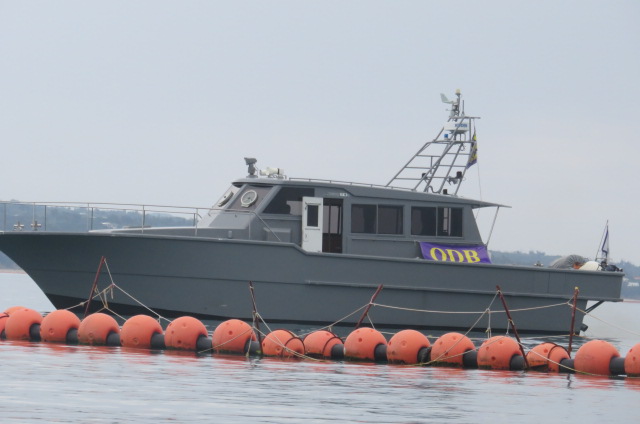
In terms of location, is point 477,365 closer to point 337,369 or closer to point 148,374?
point 337,369

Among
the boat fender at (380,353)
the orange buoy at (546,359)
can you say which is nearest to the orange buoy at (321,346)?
the boat fender at (380,353)

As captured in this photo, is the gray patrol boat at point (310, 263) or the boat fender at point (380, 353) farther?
the gray patrol boat at point (310, 263)

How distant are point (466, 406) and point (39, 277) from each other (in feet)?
38.7

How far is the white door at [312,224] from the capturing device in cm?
2256

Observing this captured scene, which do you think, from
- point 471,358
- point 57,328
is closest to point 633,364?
point 471,358

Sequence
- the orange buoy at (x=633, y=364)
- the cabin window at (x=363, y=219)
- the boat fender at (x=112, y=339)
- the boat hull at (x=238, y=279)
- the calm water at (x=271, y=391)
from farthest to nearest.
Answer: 1. the cabin window at (x=363, y=219)
2. the boat hull at (x=238, y=279)
3. the boat fender at (x=112, y=339)
4. the orange buoy at (x=633, y=364)
5. the calm water at (x=271, y=391)

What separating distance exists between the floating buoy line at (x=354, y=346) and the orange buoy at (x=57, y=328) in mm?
15

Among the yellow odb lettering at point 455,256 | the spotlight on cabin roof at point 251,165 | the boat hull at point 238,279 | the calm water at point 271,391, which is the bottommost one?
the calm water at point 271,391

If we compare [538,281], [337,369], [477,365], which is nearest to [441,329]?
[538,281]

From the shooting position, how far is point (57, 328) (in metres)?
18.4

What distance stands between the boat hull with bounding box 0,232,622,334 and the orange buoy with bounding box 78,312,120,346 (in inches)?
114

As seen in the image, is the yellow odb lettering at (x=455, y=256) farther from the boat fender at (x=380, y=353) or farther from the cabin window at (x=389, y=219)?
the boat fender at (x=380, y=353)

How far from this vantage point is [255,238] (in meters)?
22.3

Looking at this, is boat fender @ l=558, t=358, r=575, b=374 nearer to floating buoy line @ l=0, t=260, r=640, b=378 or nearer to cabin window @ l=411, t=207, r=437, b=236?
floating buoy line @ l=0, t=260, r=640, b=378
